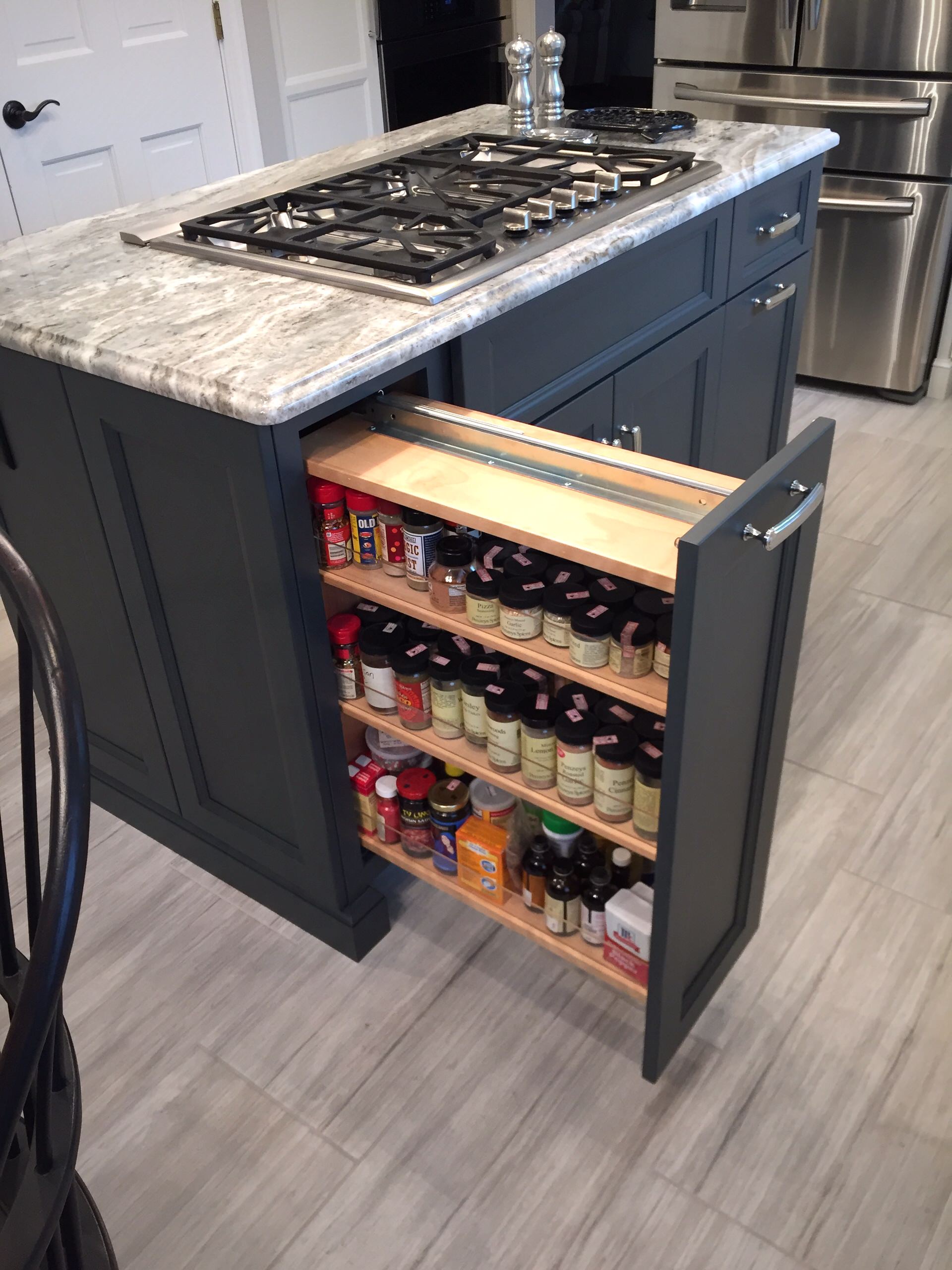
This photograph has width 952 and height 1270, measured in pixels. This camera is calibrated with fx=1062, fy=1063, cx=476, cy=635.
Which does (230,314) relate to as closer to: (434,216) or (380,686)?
(434,216)

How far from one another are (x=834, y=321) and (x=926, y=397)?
1.27 feet

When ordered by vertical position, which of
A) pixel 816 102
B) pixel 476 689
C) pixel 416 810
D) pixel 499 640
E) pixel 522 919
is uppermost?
pixel 816 102

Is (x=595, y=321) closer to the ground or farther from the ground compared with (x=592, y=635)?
farther from the ground

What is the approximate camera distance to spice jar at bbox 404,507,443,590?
4.26ft

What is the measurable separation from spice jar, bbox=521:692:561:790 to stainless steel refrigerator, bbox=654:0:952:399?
2.31 m

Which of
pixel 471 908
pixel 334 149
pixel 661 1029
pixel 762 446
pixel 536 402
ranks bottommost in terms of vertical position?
pixel 471 908

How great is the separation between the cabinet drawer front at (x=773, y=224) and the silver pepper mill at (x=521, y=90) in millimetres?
484

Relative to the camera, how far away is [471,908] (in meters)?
1.73

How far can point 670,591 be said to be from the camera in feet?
3.42

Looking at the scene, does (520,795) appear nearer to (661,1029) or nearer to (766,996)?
(661,1029)

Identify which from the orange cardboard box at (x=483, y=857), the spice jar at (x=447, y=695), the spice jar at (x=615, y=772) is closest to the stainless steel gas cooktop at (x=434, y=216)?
the spice jar at (x=447, y=695)

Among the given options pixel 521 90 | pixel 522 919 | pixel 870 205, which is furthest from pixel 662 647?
pixel 870 205

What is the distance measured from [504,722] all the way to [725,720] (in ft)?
0.91

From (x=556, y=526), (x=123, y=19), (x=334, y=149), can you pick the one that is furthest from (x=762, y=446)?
(x=123, y=19)
